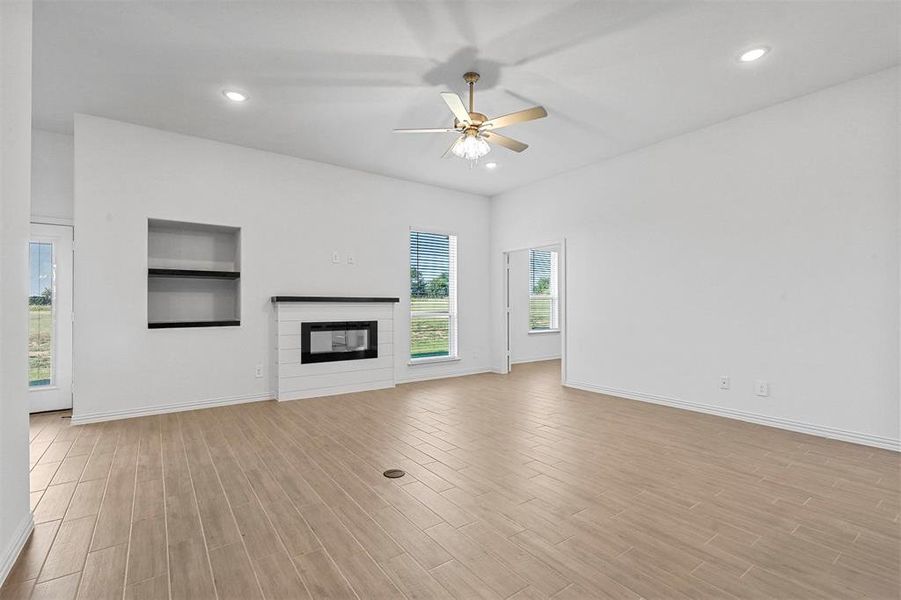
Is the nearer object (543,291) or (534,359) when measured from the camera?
(534,359)

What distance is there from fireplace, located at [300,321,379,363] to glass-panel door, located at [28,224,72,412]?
8.10ft

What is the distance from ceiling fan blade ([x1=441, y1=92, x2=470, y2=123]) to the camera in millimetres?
2775

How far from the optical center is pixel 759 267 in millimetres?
3949

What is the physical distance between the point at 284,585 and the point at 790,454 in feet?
11.4

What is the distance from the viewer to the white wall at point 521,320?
7.98m

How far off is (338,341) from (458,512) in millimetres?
3552

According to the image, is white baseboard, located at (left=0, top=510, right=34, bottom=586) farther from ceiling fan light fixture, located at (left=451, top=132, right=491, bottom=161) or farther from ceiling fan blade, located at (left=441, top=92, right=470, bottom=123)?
ceiling fan light fixture, located at (left=451, top=132, right=491, bottom=161)

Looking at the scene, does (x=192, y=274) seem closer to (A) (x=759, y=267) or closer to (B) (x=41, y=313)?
(B) (x=41, y=313)

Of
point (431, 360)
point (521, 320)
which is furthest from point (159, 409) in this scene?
point (521, 320)

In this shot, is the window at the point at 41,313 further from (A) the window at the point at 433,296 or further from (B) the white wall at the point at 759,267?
(B) the white wall at the point at 759,267

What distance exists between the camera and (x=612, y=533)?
2023mm

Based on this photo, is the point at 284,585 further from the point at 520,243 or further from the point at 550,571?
the point at 520,243

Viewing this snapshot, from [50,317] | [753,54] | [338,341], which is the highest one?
[753,54]

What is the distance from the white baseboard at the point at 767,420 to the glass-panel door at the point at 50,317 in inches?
241
